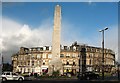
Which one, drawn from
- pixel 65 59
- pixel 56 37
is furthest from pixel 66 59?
pixel 56 37

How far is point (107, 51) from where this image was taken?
11344cm

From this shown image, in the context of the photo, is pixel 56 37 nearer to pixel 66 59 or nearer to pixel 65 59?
pixel 65 59

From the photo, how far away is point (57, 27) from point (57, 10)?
307 centimetres

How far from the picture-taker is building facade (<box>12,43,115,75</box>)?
98081mm

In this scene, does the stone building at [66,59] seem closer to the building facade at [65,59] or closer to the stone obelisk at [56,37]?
the building facade at [65,59]

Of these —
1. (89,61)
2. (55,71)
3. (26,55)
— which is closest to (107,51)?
(89,61)

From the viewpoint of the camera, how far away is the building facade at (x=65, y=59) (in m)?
98.1

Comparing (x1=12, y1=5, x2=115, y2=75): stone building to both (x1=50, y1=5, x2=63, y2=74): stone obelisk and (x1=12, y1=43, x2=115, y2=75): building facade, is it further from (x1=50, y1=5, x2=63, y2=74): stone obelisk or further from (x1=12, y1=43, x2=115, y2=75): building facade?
(x1=50, y1=5, x2=63, y2=74): stone obelisk

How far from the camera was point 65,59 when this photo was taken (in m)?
99.7

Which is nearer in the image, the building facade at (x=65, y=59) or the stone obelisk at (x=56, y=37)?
the stone obelisk at (x=56, y=37)

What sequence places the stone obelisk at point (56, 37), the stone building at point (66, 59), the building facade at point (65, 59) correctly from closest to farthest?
the stone obelisk at point (56, 37) → the stone building at point (66, 59) → the building facade at point (65, 59)

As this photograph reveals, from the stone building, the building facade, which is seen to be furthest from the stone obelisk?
the building facade

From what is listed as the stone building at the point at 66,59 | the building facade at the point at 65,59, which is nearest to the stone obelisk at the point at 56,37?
the stone building at the point at 66,59

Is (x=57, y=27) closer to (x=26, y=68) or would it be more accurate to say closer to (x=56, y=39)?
(x=56, y=39)
